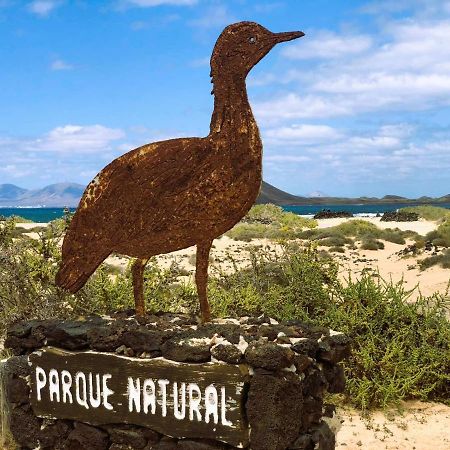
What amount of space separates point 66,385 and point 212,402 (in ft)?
4.51

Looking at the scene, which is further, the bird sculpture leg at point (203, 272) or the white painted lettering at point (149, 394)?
the bird sculpture leg at point (203, 272)

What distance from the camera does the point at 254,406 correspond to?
15.5 ft

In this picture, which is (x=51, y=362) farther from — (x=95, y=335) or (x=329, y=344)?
(x=329, y=344)

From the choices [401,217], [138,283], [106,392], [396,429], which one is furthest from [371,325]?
[401,217]

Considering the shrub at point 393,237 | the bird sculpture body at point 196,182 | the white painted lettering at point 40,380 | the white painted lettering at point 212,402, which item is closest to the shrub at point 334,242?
the shrub at point 393,237

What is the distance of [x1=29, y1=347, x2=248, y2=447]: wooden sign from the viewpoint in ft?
15.7

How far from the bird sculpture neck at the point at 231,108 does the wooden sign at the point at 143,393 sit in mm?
2030

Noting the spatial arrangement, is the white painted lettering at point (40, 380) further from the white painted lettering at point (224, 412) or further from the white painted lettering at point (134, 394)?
the white painted lettering at point (224, 412)

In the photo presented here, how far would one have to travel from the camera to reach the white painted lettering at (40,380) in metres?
5.54

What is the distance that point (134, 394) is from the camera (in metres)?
5.13

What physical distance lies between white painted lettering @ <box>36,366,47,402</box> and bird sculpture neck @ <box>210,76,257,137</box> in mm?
2521

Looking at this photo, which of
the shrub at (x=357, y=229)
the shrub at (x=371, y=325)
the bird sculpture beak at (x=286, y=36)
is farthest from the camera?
the shrub at (x=357, y=229)

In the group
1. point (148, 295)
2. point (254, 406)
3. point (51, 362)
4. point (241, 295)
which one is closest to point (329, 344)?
point (254, 406)

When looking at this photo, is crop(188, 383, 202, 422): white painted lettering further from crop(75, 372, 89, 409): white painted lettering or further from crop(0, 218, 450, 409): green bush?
crop(0, 218, 450, 409): green bush
